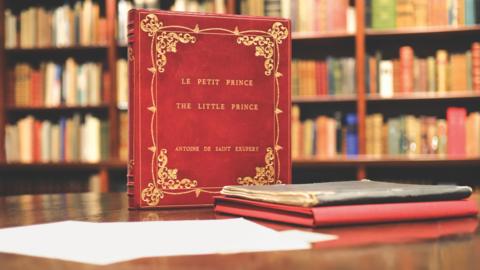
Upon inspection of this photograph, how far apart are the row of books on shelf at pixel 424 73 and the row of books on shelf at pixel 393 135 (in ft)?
0.44

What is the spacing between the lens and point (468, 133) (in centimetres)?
313

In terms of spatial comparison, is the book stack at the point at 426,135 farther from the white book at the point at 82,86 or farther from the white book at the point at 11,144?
the white book at the point at 11,144

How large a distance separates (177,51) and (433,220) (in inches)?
20.6

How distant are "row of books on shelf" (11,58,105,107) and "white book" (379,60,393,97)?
4.81ft

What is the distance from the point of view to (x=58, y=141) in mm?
3457

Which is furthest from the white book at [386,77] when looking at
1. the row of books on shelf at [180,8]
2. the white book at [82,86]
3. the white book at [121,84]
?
the white book at [82,86]

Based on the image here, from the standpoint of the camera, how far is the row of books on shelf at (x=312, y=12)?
127 inches

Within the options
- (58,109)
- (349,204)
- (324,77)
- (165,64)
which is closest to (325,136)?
(324,77)

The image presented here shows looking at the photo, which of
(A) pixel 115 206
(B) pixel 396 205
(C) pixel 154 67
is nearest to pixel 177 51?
(C) pixel 154 67

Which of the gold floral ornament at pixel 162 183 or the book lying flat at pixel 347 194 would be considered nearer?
the book lying flat at pixel 347 194

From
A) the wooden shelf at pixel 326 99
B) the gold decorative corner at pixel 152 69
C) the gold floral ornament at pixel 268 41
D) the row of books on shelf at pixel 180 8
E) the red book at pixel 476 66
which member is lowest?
the wooden shelf at pixel 326 99

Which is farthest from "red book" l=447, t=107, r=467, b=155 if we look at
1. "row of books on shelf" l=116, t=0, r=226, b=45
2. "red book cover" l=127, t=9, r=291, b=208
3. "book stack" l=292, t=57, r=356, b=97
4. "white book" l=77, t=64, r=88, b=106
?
"red book cover" l=127, t=9, r=291, b=208

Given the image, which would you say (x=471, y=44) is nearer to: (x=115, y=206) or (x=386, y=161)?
(x=386, y=161)

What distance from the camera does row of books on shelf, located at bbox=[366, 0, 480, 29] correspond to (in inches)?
124
